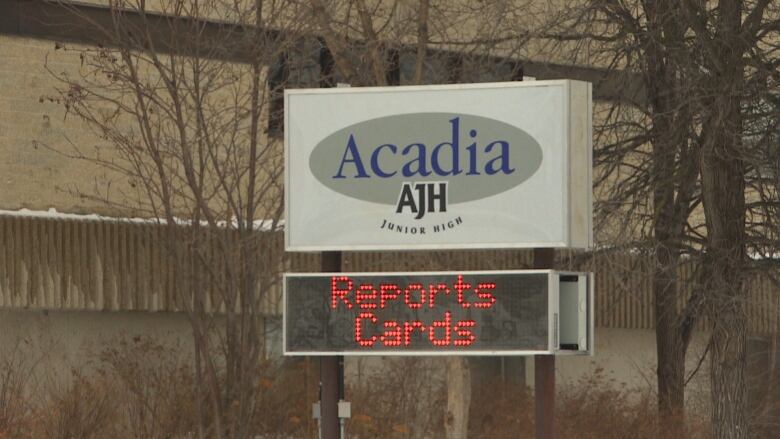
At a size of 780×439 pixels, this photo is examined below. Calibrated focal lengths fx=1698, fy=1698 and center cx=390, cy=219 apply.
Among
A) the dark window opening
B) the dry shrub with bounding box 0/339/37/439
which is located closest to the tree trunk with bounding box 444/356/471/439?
the dark window opening

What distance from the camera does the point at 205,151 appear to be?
23719mm

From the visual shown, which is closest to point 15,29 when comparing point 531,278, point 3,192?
point 3,192

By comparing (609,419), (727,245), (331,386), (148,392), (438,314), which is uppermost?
(727,245)

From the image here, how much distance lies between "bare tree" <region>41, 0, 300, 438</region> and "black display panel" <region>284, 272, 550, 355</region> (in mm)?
6180

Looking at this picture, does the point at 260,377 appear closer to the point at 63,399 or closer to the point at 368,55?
the point at 63,399

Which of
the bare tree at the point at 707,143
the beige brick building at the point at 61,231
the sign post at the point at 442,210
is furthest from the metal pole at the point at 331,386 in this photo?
the beige brick building at the point at 61,231

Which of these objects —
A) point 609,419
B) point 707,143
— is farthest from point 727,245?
point 609,419

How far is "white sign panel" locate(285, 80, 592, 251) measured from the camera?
1504cm

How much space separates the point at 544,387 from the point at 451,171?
6.90 ft

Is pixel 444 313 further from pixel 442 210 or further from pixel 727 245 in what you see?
pixel 727 245

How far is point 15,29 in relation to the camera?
2388cm

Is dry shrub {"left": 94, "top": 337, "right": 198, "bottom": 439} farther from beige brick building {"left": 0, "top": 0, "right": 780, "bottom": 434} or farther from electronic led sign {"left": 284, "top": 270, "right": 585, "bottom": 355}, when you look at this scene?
electronic led sign {"left": 284, "top": 270, "right": 585, "bottom": 355}

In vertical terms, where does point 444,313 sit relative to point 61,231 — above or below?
below

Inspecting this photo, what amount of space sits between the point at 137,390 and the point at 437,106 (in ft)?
27.7
